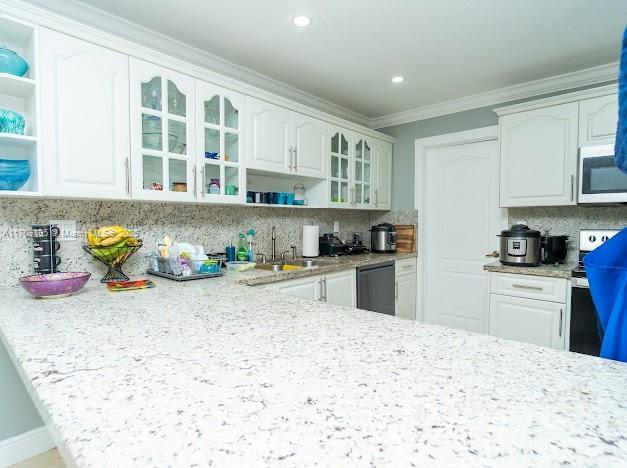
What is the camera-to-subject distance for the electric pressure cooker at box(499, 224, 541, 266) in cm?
263

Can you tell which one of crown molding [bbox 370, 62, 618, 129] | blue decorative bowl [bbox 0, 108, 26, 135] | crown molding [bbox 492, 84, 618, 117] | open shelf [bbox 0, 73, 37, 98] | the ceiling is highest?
the ceiling

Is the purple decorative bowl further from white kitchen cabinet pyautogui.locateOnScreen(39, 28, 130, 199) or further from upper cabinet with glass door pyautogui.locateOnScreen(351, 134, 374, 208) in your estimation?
upper cabinet with glass door pyautogui.locateOnScreen(351, 134, 374, 208)

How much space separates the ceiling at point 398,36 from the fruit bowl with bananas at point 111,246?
1.29 meters

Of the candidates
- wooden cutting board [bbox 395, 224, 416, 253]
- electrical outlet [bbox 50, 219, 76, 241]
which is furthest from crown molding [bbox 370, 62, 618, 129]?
→ electrical outlet [bbox 50, 219, 76, 241]

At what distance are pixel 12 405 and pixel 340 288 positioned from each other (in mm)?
2048

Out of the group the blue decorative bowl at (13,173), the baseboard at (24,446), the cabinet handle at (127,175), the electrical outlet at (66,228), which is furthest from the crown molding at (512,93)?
the baseboard at (24,446)

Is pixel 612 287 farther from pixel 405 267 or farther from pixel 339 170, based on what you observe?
pixel 405 267

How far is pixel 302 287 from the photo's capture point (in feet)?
8.01

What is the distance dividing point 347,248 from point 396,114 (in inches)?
66.3

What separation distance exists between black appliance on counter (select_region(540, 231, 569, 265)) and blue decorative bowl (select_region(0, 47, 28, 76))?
→ 338 centimetres

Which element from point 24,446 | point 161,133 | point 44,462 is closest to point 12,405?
point 24,446

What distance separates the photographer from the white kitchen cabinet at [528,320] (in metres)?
2.43

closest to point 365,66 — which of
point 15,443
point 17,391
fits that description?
point 17,391

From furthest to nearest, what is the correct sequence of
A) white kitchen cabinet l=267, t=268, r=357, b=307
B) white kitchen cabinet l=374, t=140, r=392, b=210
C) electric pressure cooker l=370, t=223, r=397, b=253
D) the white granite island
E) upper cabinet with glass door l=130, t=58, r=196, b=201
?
white kitchen cabinet l=374, t=140, r=392, b=210, electric pressure cooker l=370, t=223, r=397, b=253, white kitchen cabinet l=267, t=268, r=357, b=307, upper cabinet with glass door l=130, t=58, r=196, b=201, the white granite island
